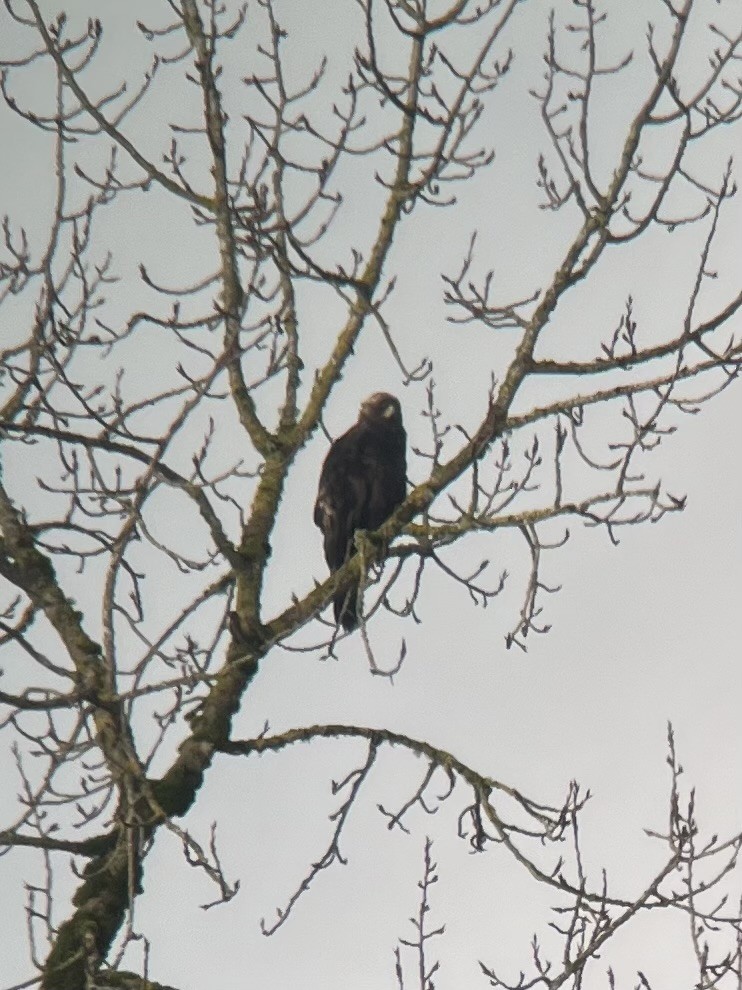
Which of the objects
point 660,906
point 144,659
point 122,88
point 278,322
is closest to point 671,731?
point 660,906

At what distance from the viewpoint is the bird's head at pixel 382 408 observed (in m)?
7.66

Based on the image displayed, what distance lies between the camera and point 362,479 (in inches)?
284

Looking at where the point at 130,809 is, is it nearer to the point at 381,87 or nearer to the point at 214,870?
the point at 214,870

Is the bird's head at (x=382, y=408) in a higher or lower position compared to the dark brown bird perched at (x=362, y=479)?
higher

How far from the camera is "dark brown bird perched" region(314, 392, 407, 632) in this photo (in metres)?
7.07

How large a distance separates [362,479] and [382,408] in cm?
62

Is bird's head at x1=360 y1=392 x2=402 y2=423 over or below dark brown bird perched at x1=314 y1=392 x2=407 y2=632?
over

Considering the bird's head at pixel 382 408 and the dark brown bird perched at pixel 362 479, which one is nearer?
the dark brown bird perched at pixel 362 479

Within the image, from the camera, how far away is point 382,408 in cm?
771

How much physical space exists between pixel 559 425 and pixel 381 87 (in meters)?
1.20

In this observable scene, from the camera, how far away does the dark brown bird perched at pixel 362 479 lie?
7.07m

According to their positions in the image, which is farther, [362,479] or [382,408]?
[382,408]

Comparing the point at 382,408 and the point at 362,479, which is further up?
the point at 382,408

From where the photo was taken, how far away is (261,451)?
5.25m
